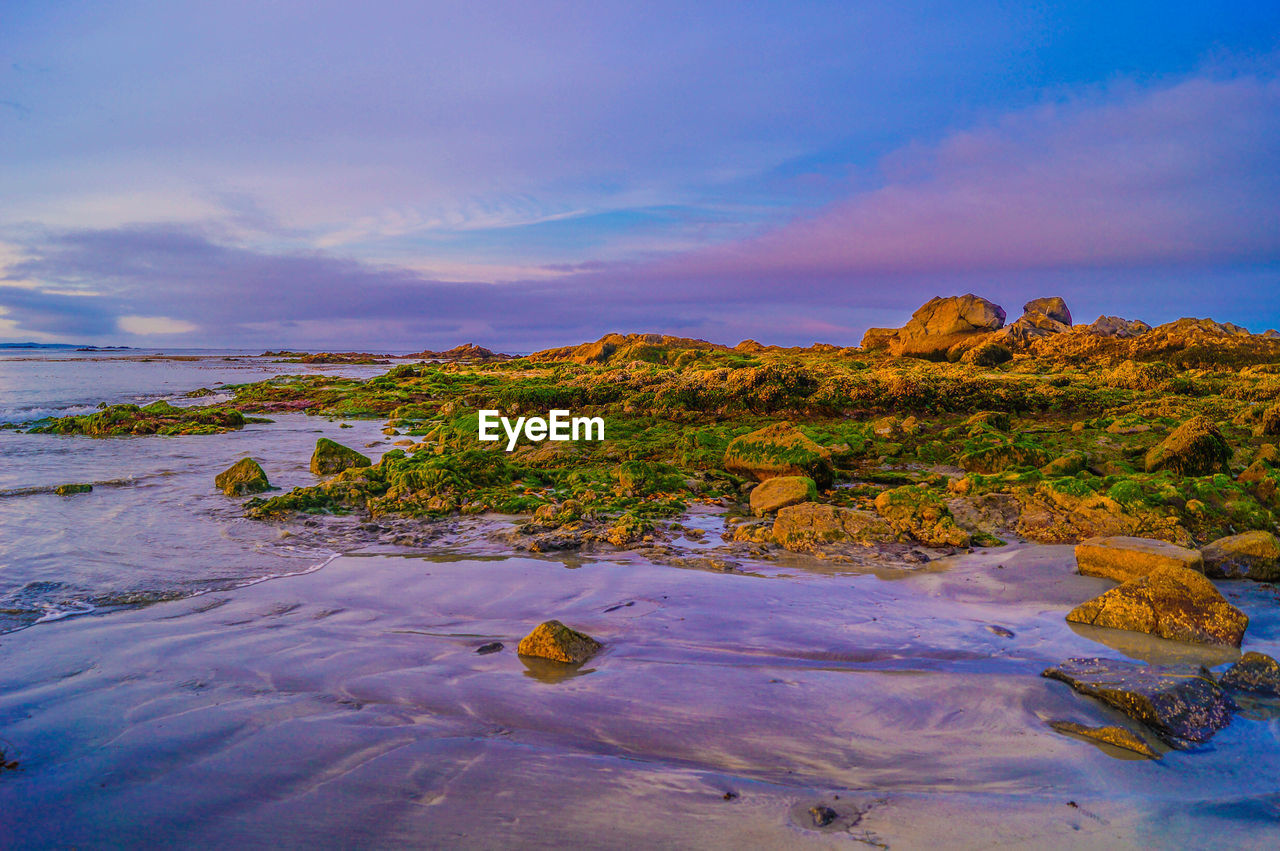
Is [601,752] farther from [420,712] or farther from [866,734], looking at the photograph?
[866,734]

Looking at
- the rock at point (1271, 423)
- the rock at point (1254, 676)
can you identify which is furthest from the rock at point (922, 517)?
the rock at point (1271, 423)

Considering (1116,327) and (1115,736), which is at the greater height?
(1116,327)

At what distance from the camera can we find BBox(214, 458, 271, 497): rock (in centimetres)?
930

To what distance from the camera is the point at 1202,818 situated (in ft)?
8.14

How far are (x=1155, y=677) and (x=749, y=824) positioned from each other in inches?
89.4

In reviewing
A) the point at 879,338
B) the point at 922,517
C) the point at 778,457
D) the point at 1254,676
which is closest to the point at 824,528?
the point at 922,517

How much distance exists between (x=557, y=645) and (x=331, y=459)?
8376 mm

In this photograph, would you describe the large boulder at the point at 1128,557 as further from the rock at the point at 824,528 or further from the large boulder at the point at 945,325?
the large boulder at the point at 945,325

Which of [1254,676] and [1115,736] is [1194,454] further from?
[1115,736]

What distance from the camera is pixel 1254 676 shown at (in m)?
3.48

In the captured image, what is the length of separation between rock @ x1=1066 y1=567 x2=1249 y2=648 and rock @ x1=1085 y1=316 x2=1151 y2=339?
31198 mm

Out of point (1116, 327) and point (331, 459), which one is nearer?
point (331, 459)

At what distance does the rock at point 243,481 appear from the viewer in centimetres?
930

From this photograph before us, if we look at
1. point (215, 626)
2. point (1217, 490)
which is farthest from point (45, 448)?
point (1217, 490)
